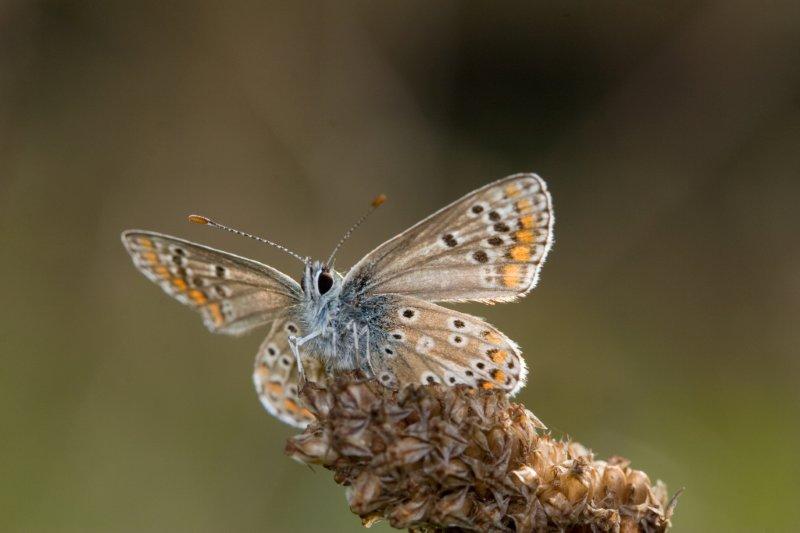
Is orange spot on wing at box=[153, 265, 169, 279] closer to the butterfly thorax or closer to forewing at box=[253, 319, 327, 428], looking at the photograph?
forewing at box=[253, 319, 327, 428]

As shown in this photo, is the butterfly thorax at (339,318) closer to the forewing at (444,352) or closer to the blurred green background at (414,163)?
the forewing at (444,352)

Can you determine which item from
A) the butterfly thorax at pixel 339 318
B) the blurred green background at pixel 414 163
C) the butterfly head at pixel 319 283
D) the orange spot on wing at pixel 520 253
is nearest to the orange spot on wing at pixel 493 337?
the orange spot on wing at pixel 520 253

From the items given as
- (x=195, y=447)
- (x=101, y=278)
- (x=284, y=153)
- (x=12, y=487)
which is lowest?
(x=12, y=487)

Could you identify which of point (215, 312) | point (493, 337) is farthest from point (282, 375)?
point (493, 337)

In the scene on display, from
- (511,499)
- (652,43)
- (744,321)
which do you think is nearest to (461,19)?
(652,43)

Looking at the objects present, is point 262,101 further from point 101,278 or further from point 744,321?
point 744,321

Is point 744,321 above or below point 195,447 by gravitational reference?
above
